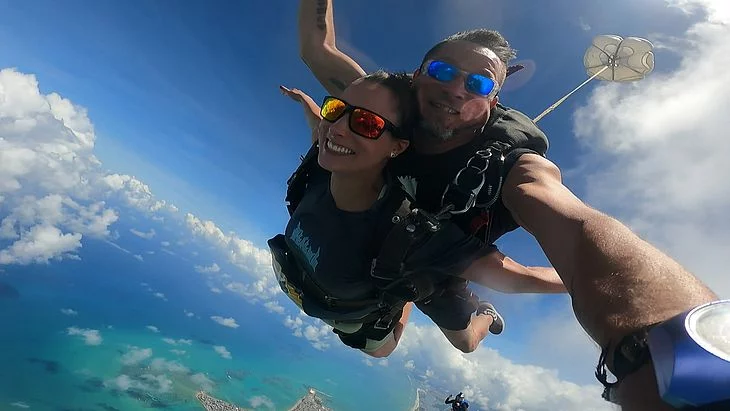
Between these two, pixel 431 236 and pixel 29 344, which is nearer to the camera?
pixel 431 236

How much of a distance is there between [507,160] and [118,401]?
9277cm

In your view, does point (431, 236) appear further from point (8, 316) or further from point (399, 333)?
point (8, 316)

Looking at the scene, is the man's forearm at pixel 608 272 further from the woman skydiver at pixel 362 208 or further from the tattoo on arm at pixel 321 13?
the tattoo on arm at pixel 321 13

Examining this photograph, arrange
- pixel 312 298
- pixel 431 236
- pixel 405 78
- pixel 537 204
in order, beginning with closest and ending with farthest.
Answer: pixel 537 204, pixel 431 236, pixel 405 78, pixel 312 298

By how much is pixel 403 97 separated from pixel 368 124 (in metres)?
0.35

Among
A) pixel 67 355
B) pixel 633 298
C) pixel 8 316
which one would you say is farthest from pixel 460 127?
pixel 8 316

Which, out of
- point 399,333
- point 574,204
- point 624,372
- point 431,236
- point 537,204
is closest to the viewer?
point 624,372

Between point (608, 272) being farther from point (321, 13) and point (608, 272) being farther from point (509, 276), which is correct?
point (321, 13)

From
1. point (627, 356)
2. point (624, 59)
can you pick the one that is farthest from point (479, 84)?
point (624, 59)

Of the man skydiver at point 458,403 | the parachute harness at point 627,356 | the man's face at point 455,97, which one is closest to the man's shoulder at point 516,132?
the man's face at point 455,97

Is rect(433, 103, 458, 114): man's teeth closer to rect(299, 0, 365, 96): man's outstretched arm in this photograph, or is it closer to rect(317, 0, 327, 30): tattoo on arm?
rect(299, 0, 365, 96): man's outstretched arm

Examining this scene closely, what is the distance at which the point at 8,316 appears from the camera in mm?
88188

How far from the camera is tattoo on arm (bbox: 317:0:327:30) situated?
3639 millimetres

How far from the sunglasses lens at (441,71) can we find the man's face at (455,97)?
27 mm
